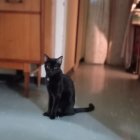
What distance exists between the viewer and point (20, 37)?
294 cm

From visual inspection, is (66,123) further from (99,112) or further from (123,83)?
(123,83)

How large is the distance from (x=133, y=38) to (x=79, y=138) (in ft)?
Answer: 8.22

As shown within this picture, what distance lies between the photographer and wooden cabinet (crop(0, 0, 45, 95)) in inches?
113

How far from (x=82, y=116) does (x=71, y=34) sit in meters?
1.58

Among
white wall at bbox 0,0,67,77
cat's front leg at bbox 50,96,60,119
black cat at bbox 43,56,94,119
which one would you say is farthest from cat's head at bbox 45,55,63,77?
white wall at bbox 0,0,67,77

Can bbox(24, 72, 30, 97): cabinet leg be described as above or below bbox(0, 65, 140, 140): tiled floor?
above

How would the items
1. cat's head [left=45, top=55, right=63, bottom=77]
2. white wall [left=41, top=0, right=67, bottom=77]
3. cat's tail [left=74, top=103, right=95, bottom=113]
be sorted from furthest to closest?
white wall [left=41, top=0, right=67, bottom=77], cat's tail [left=74, top=103, right=95, bottom=113], cat's head [left=45, top=55, right=63, bottom=77]

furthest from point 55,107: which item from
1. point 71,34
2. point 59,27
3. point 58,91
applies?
point 71,34

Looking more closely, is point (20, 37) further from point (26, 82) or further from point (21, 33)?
point (26, 82)

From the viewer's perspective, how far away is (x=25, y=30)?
2922mm

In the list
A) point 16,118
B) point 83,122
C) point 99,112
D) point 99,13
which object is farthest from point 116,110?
Result: point 99,13

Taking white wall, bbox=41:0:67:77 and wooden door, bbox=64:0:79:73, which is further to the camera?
wooden door, bbox=64:0:79:73

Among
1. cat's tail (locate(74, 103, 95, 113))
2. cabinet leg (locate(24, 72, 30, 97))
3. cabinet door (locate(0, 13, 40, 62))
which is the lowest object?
cat's tail (locate(74, 103, 95, 113))

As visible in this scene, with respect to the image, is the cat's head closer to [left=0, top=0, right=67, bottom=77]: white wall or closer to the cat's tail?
the cat's tail
